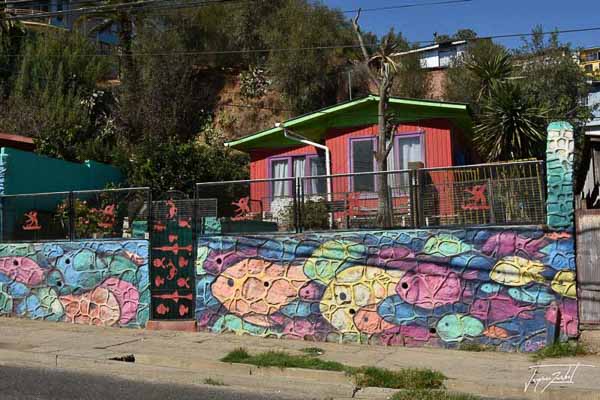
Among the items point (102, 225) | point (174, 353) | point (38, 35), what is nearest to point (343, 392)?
point (174, 353)

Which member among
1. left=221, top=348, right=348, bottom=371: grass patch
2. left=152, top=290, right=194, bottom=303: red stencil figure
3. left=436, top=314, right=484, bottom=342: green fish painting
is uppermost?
left=152, top=290, right=194, bottom=303: red stencil figure

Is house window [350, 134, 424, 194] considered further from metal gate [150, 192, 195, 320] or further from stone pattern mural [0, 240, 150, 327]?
stone pattern mural [0, 240, 150, 327]

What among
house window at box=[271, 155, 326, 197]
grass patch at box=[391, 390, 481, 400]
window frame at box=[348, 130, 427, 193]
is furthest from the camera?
house window at box=[271, 155, 326, 197]

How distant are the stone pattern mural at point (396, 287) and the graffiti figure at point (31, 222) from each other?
3.96 metres

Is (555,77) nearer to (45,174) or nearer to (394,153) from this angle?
(394,153)

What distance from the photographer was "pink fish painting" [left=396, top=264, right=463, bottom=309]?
11.5m

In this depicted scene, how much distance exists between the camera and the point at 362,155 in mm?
19188

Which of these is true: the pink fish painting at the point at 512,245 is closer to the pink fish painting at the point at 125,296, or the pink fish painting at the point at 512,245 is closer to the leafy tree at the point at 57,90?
the pink fish painting at the point at 125,296

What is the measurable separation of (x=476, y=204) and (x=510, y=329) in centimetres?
214

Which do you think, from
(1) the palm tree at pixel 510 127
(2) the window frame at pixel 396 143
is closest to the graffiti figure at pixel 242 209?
(2) the window frame at pixel 396 143

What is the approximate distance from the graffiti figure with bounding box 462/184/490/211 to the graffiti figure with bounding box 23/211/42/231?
9.06 meters

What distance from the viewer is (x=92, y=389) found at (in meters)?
8.25

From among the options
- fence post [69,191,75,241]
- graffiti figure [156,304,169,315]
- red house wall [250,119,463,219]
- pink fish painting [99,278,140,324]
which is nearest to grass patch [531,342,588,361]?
graffiti figure [156,304,169,315]

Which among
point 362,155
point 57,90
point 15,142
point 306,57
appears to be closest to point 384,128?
point 362,155
